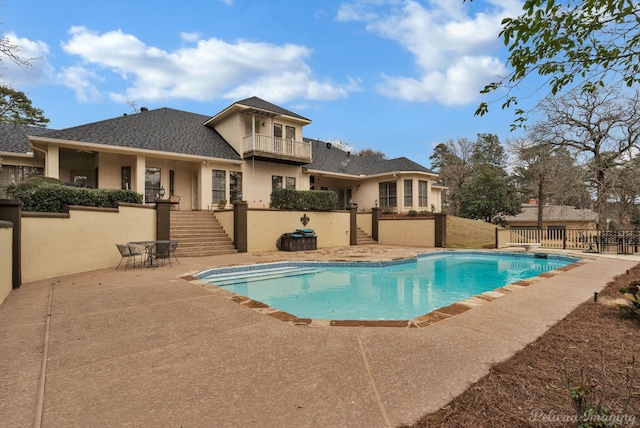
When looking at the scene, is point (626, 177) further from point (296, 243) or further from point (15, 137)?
point (15, 137)

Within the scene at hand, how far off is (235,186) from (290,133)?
17.0 feet

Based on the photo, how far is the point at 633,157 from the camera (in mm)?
18719

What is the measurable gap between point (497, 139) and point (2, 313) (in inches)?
1854

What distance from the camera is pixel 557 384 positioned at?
2.39 metres

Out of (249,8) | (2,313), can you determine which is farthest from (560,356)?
(249,8)

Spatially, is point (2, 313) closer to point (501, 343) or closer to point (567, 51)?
point (501, 343)

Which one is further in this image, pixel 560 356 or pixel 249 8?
pixel 249 8

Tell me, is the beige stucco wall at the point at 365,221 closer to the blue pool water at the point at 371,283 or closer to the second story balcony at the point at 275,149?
the second story balcony at the point at 275,149

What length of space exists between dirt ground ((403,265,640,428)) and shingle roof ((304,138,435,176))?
718 inches

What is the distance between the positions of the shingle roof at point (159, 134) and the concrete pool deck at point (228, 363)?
11.3 metres

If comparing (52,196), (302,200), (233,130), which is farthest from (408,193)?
(52,196)

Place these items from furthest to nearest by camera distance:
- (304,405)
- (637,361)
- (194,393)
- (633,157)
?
(633,157)
(637,361)
(194,393)
(304,405)

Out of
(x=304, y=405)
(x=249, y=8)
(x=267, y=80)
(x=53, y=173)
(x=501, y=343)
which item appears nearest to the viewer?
(x=304, y=405)

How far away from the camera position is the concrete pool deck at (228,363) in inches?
83.4
